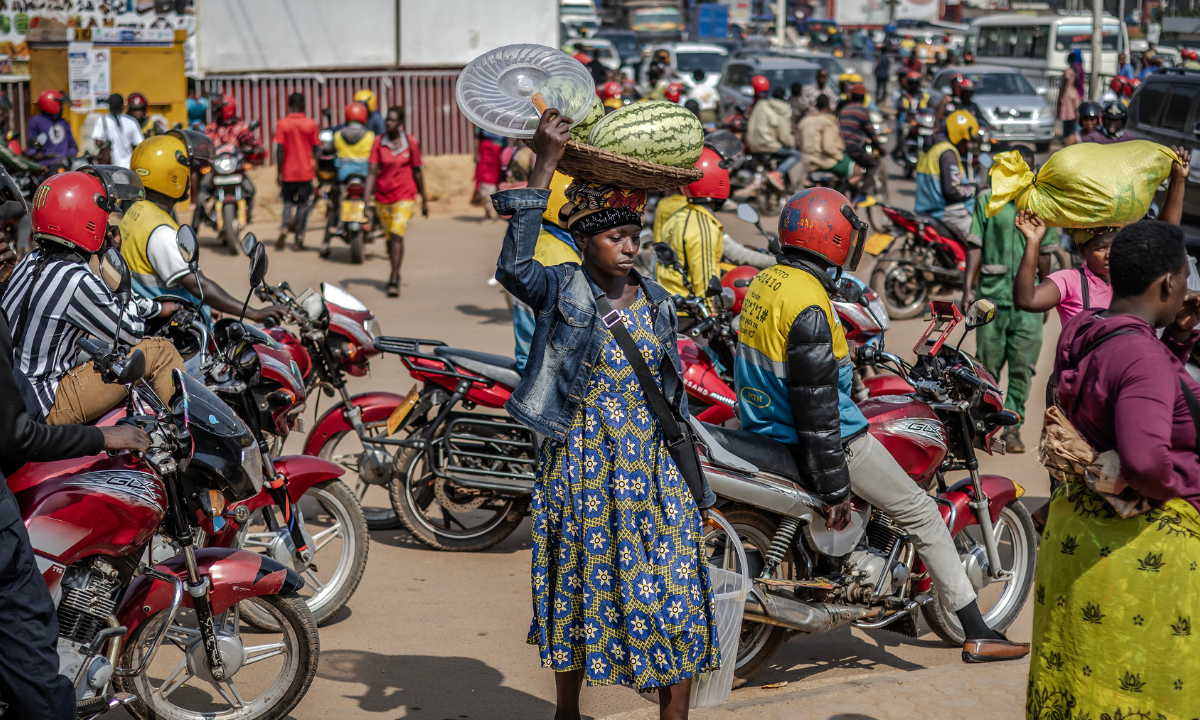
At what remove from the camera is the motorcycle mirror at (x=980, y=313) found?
4.50m

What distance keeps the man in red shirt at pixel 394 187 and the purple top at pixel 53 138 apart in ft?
12.9

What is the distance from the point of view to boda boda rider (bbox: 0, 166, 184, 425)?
4.20 meters

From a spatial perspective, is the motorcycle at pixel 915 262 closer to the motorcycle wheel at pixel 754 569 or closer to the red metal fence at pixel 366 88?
the motorcycle wheel at pixel 754 569

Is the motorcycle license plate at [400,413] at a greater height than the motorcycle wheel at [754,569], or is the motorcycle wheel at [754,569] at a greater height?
the motorcycle license plate at [400,413]

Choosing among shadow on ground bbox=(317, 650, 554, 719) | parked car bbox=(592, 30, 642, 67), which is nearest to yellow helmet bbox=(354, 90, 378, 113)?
shadow on ground bbox=(317, 650, 554, 719)

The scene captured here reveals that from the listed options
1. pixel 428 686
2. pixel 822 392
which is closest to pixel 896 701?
pixel 822 392

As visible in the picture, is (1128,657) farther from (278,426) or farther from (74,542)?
(278,426)

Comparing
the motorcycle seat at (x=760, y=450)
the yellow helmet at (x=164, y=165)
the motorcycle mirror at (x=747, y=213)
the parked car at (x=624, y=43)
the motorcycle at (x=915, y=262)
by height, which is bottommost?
the motorcycle at (x=915, y=262)

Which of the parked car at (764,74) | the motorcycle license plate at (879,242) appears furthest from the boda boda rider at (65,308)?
the parked car at (764,74)

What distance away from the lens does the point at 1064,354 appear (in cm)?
312

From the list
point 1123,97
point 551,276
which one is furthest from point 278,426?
point 1123,97

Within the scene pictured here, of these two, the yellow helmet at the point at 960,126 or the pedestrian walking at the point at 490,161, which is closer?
the yellow helmet at the point at 960,126

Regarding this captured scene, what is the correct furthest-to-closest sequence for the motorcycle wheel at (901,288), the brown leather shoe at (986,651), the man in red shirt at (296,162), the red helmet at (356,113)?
the man in red shirt at (296,162) < the red helmet at (356,113) < the motorcycle wheel at (901,288) < the brown leather shoe at (986,651)

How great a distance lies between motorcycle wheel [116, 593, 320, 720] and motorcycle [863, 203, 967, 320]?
7.95 metres
